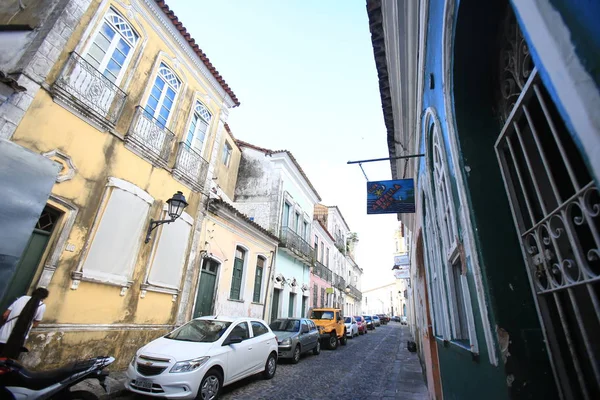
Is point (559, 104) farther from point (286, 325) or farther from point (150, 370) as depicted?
point (286, 325)

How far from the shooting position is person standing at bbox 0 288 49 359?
14.8 ft

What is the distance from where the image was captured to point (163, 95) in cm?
900

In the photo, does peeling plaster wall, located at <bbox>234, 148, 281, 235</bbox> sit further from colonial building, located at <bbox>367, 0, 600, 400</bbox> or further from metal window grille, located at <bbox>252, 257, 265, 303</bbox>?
colonial building, located at <bbox>367, 0, 600, 400</bbox>

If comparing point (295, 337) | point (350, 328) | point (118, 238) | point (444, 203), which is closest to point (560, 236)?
point (444, 203)

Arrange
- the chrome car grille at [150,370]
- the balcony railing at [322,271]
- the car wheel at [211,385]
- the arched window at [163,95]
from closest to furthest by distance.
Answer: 1. the chrome car grille at [150,370]
2. the car wheel at [211,385]
3. the arched window at [163,95]
4. the balcony railing at [322,271]

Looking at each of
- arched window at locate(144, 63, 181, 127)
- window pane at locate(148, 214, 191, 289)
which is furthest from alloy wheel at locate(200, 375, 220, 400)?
arched window at locate(144, 63, 181, 127)

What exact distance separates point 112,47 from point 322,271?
67.2 feet

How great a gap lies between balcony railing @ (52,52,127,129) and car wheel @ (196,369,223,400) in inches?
241

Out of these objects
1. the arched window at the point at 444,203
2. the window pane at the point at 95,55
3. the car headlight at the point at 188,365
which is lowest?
the car headlight at the point at 188,365

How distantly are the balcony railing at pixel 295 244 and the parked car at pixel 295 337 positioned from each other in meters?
4.86

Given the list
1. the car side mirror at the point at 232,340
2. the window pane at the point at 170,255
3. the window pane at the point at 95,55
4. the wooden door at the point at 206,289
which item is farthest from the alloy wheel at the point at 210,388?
the window pane at the point at 95,55

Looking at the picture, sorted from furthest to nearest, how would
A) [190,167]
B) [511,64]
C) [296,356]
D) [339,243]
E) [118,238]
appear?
[339,243] < [296,356] < [190,167] < [118,238] < [511,64]

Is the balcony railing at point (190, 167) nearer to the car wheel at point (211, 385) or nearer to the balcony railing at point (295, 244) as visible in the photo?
the car wheel at point (211, 385)

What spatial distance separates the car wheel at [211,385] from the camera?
17.3ft
